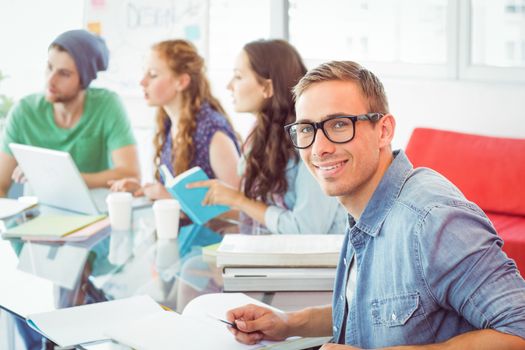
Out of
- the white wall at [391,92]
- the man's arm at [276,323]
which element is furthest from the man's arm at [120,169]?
the man's arm at [276,323]

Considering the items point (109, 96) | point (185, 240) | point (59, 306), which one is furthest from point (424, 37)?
point (59, 306)

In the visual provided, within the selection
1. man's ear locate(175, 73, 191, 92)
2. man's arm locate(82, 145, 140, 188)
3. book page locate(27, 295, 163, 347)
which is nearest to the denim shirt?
book page locate(27, 295, 163, 347)

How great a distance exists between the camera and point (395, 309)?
1.42m

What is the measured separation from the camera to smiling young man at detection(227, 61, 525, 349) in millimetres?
1273

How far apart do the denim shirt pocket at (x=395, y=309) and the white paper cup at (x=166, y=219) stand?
1105 millimetres

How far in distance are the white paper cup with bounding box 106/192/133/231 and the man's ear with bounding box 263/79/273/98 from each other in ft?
1.82

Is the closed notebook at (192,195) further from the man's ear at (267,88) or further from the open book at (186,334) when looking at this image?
the open book at (186,334)

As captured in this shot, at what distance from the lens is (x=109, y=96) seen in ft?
12.4

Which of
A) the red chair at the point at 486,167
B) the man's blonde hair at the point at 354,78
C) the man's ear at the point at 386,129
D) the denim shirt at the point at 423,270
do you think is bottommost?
the red chair at the point at 486,167

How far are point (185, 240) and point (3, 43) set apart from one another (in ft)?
10.1

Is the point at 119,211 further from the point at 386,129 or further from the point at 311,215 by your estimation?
the point at 386,129

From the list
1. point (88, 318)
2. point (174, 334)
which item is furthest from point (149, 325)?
point (88, 318)

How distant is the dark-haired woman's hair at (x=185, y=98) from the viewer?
327cm

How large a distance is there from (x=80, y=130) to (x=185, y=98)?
0.65 meters
